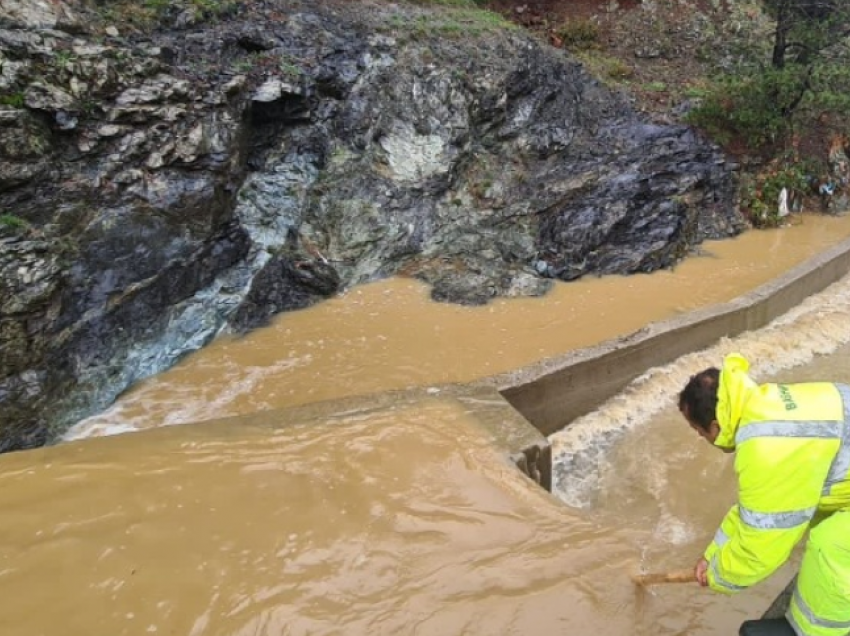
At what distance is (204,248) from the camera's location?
26.3 feet

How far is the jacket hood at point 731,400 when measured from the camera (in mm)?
2318

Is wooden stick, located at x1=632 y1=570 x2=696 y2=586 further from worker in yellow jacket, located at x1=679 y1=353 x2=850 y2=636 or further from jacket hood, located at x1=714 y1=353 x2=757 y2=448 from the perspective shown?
jacket hood, located at x1=714 y1=353 x2=757 y2=448

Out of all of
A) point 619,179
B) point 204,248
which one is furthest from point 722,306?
point 204,248

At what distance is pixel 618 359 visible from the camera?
6703 mm

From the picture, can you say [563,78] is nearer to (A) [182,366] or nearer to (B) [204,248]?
(B) [204,248]

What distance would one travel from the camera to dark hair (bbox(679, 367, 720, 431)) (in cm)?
241

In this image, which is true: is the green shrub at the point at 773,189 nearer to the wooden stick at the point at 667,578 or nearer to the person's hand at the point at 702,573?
the wooden stick at the point at 667,578

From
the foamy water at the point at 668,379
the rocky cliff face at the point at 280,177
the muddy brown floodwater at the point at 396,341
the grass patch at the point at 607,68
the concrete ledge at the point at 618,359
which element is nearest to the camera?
the foamy water at the point at 668,379

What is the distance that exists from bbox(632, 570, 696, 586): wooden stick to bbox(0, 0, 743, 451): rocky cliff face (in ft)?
18.7

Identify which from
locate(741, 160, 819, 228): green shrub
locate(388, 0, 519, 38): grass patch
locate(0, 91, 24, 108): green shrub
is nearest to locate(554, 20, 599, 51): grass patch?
locate(388, 0, 519, 38): grass patch

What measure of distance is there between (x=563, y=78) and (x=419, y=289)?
6.43 m

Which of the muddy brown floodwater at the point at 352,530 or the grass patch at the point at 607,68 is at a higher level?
the grass patch at the point at 607,68

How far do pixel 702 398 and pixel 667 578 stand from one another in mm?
1159

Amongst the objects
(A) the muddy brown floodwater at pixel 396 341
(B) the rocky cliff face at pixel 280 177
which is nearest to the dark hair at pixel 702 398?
(A) the muddy brown floodwater at pixel 396 341
